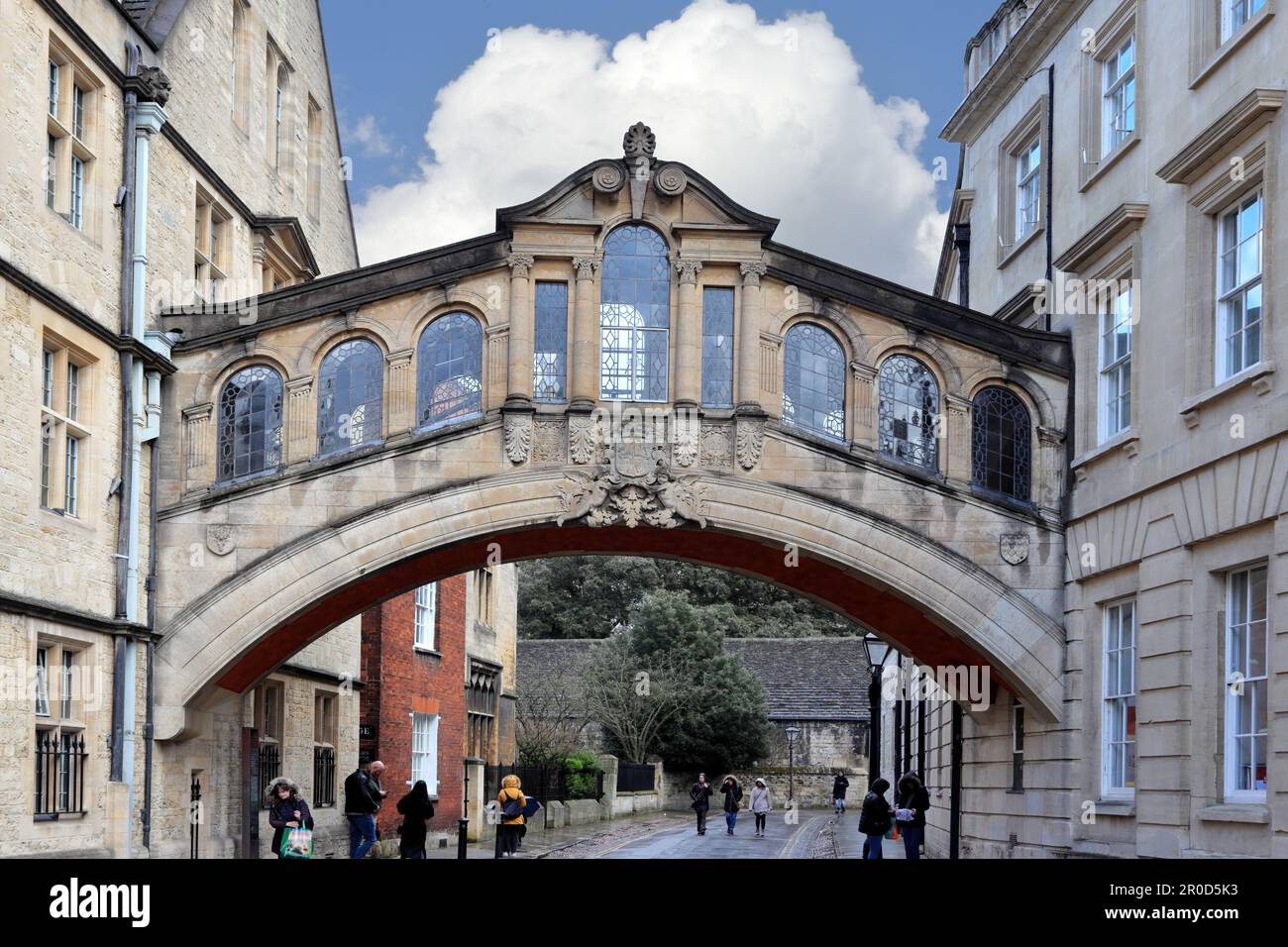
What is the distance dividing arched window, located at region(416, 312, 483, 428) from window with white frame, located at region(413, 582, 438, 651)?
11648mm

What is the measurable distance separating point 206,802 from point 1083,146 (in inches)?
517

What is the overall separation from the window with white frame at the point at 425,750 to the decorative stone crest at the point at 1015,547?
47.2ft

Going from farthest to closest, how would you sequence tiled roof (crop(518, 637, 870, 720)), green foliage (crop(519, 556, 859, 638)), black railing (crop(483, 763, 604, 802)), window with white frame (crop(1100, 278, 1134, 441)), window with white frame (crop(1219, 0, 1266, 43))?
green foliage (crop(519, 556, 859, 638))
tiled roof (crop(518, 637, 870, 720))
black railing (crop(483, 763, 604, 802))
window with white frame (crop(1100, 278, 1134, 441))
window with white frame (crop(1219, 0, 1266, 43))

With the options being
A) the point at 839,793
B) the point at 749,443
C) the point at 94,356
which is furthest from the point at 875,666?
the point at 839,793

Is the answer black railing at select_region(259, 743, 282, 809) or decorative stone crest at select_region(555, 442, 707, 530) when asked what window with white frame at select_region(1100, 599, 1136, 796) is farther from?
black railing at select_region(259, 743, 282, 809)

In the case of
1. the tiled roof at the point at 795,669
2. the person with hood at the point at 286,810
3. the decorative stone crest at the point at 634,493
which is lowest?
the tiled roof at the point at 795,669

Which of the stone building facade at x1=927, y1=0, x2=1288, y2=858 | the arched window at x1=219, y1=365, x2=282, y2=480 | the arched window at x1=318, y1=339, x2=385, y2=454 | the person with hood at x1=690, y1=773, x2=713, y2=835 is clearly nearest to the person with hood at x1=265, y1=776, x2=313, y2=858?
the arched window at x1=219, y1=365, x2=282, y2=480

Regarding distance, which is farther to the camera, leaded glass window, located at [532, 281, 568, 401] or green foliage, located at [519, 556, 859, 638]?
green foliage, located at [519, 556, 859, 638]

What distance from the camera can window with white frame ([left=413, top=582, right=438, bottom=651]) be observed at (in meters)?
31.2

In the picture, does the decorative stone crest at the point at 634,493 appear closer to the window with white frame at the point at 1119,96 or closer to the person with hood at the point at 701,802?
the window with white frame at the point at 1119,96

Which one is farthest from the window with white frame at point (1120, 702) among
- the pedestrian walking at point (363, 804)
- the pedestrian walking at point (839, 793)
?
the pedestrian walking at point (839, 793)

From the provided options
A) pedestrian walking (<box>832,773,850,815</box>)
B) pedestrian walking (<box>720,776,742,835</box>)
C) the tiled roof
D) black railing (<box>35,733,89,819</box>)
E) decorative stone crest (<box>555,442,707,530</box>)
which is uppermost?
decorative stone crest (<box>555,442,707,530</box>)

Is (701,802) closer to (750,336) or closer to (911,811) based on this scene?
(911,811)

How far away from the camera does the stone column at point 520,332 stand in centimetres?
1972
